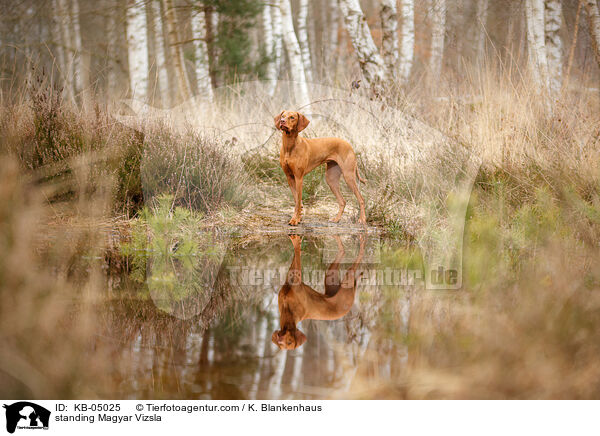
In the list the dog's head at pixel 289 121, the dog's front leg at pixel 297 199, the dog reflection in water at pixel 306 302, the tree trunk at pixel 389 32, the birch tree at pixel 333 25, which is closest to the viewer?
the dog reflection in water at pixel 306 302

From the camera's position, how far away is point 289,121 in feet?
12.0

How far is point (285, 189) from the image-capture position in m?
5.45

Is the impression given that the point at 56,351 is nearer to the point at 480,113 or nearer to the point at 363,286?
the point at 363,286

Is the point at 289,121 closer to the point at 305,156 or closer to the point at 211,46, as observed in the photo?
the point at 305,156

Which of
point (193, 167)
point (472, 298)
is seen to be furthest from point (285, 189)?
point (472, 298)

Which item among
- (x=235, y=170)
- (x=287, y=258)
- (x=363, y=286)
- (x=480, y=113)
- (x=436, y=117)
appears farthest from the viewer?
(x=436, y=117)

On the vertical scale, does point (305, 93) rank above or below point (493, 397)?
above

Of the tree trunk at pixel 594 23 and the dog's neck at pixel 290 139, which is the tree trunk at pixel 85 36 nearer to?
the dog's neck at pixel 290 139

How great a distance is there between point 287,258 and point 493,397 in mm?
1909

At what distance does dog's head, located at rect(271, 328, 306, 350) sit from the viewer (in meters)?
1.98

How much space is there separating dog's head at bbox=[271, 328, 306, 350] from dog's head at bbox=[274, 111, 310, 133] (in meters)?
1.87

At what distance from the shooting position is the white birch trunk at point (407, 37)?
872cm

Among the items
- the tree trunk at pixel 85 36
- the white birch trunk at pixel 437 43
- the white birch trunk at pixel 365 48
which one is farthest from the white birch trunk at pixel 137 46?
the white birch trunk at pixel 437 43
